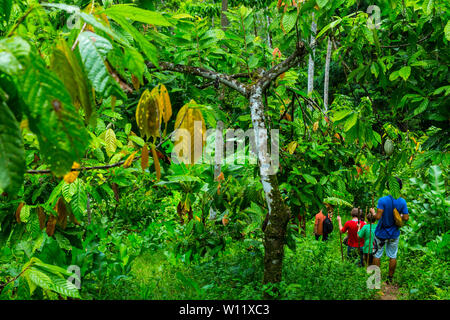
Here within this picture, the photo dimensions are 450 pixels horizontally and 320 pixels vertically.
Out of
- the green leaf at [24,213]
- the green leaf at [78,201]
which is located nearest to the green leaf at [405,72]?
the green leaf at [78,201]

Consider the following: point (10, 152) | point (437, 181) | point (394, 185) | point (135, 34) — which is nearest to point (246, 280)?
point (394, 185)

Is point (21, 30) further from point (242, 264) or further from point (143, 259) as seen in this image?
point (143, 259)

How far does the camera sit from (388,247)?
205 inches

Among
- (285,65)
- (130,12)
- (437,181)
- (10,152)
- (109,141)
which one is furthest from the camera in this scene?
(437,181)

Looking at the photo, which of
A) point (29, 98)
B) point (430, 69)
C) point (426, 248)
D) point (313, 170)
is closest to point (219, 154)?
point (313, 170)

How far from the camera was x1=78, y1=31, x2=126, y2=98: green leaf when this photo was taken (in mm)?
729

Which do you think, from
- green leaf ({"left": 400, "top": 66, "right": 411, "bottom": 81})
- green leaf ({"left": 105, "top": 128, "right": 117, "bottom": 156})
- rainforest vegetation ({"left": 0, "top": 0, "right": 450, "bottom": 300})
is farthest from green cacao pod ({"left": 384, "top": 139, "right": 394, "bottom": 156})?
green leaf ({"left": 105, "top": 128, "right": 117, "bottom": 156})

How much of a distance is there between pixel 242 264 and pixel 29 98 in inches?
147

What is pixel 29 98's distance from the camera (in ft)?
1.98

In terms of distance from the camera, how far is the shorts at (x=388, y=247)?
517 centimetres

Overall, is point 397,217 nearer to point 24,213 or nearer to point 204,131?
point 204,131

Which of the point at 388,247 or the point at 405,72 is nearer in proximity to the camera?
the point at 405,72

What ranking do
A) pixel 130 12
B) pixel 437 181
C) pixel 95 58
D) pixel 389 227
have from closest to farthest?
pixel 95 58, pixel 130 12, pixel 389 227, pixel 437 181

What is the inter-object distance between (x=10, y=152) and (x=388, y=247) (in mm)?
5504
